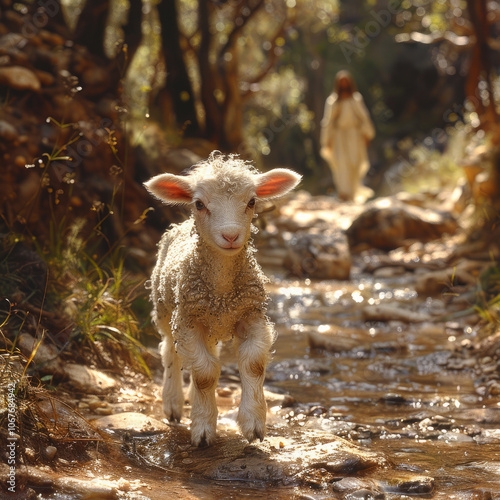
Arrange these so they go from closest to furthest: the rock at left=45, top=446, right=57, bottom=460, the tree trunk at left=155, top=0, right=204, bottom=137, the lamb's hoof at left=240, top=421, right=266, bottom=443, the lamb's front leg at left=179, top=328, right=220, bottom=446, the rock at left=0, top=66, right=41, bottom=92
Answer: the rock at left=45, top=446, right=57, bottom=460, the lamb's hoof at left=240, top=421, right=266, bottom=443, the lamb's front leg at left=179, top=328, right=220, bottom=446, the rock at left=0, top=66, right=41, bottom=92, the tree trunk at left=155, top=0, right=204, bottom=137

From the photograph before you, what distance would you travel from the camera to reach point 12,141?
757cm

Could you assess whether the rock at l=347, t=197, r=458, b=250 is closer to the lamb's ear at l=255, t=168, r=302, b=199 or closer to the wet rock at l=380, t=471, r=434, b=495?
the lamb's ear at l=255, t=168, r=302, b=199

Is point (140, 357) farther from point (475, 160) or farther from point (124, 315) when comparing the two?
point (475, 160)

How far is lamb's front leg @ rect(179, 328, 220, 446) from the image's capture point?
3.90m

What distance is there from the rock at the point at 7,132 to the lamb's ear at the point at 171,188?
13.4ft

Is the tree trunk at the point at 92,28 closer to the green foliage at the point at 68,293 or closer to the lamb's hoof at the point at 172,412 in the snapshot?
the green foliage at the point at 68,293

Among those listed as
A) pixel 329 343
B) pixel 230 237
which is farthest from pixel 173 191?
pixel 329 343

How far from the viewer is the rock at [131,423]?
4078mm

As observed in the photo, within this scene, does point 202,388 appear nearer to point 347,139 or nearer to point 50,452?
point 50,452

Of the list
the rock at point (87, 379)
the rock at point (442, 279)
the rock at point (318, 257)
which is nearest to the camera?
the rock at point (87, 379)

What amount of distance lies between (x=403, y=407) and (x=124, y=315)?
2237 mm

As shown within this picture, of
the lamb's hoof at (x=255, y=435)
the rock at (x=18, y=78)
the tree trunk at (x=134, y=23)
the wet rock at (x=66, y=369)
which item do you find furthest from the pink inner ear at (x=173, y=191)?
the tree trunk at (x=134, y=23)

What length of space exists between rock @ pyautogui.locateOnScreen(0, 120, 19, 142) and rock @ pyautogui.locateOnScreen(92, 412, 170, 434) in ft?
14.2

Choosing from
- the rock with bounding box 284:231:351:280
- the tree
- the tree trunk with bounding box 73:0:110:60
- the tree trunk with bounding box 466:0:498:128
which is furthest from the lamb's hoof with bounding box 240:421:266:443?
the tree
